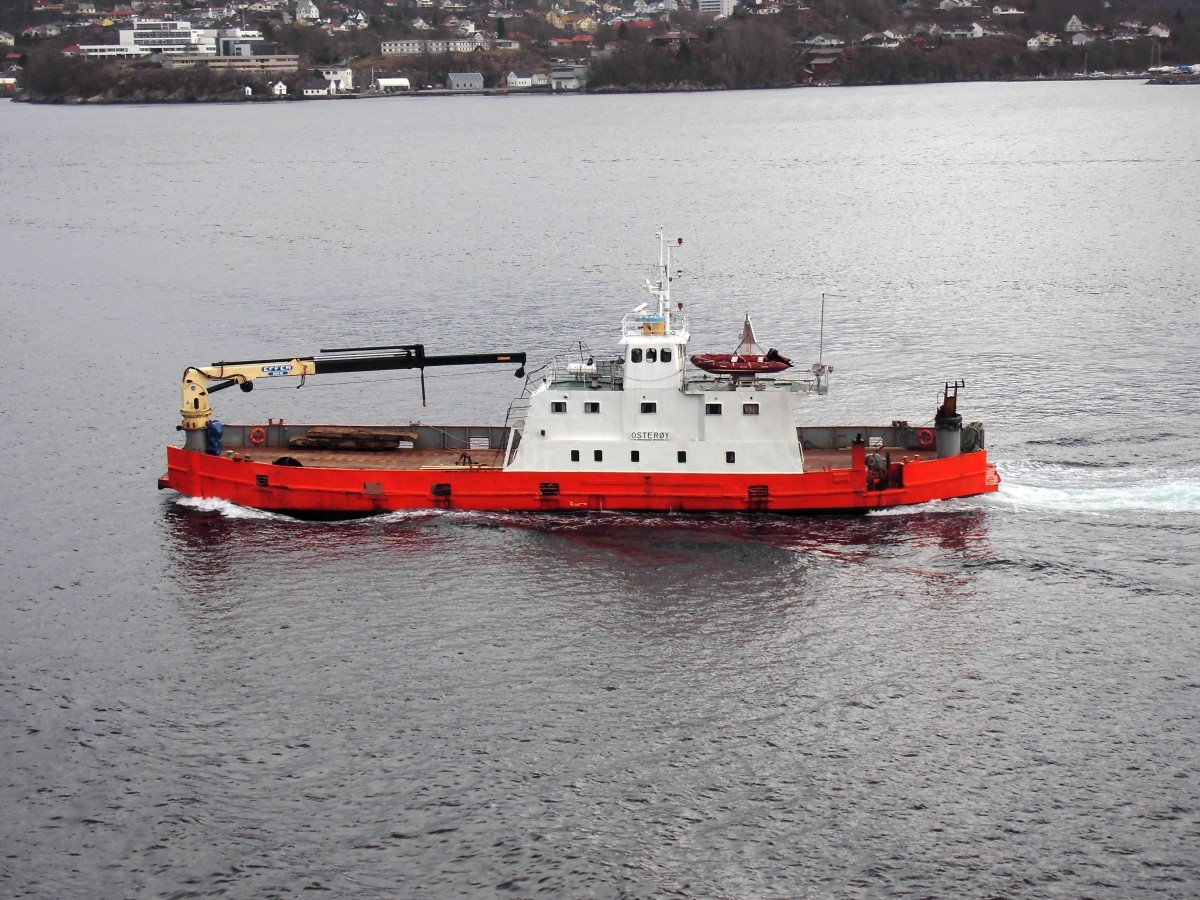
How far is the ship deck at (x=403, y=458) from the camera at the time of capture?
48531mm

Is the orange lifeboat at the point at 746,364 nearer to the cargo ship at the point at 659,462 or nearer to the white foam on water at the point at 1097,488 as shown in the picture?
the cargo ship at the point at 659,462

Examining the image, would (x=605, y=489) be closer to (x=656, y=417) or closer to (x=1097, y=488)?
(x=656, y=417)

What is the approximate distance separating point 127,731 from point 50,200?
121 meters

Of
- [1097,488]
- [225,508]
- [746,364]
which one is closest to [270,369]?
[225,508]

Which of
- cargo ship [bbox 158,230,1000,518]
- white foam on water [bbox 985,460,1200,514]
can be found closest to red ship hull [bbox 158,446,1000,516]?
cargo ship [bbox 158,230,1000,518]

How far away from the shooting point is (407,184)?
14925 centimetres

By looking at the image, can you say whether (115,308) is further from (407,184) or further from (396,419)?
(407,184)

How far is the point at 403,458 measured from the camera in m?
50.0

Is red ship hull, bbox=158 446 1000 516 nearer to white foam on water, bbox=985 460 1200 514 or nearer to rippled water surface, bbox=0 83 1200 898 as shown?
rippled water surface, bbox=0 83 1200 898

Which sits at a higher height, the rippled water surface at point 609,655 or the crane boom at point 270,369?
the crane boom at point 270,369

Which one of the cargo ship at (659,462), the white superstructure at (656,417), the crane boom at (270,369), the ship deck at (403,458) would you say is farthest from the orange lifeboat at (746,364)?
the crane boom at (270,369)

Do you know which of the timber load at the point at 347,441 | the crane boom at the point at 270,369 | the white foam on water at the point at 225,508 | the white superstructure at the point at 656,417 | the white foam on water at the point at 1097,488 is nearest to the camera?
the white superstructure at the point at 656,417

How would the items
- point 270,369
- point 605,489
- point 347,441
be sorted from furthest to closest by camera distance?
point 347,441 < point 270,369 < point 605,489

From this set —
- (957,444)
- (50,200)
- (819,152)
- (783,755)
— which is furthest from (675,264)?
(819,152)
